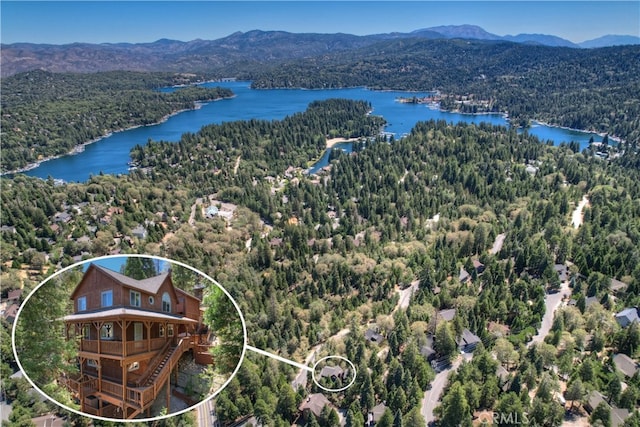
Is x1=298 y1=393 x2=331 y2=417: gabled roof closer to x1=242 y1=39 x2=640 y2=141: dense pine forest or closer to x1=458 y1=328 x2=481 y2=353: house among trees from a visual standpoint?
x1=458 y1=328 x2=481 y2=353: house among trees

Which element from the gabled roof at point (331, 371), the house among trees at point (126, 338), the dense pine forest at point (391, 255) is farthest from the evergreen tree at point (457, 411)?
the house among trees at point (126, 338)

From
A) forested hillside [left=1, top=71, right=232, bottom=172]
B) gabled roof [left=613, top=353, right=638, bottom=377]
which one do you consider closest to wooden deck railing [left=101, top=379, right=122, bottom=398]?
gabled roof [left=613, top=353, right=638, bottom=377]

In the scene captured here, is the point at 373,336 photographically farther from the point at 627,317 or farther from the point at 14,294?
the point at 14,294

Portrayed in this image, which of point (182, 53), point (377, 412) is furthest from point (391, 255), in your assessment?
point (182, 53)

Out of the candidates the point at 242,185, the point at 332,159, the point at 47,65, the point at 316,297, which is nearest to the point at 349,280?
the point at 316,297

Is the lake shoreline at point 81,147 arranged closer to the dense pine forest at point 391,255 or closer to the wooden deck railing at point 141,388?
the dense pine forest at point 391,255

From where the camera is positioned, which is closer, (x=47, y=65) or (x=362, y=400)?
(x=362, y=400)

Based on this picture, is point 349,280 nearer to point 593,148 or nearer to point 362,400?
point 362,400
